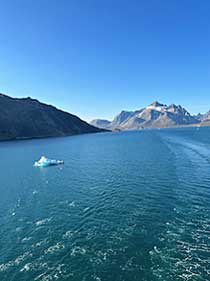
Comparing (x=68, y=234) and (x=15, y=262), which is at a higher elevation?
(x=68, y=234)

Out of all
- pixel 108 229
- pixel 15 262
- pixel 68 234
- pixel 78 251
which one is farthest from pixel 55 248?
pixel 108 229

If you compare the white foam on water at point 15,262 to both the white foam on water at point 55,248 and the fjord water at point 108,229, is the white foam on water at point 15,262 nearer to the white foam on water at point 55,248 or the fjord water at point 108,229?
the fjord water at point 108,229

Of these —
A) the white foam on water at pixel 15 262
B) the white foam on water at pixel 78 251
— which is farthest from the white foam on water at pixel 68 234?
the white foam on water at pixel 15 262

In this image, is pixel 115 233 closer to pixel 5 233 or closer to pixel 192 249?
pixel 192 249

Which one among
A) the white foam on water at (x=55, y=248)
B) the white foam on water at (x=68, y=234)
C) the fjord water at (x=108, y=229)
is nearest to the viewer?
the fjord water at (x=108, y=229)

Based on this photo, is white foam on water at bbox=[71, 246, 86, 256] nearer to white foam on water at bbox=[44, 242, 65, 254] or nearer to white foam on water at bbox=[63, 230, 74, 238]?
white foam on water at bbox=[44, 242, 65, 254]

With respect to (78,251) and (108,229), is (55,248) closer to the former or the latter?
(78,251)

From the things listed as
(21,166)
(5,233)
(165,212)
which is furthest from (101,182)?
(21,166)

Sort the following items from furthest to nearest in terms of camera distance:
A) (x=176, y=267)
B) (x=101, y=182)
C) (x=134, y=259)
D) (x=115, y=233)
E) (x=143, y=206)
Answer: (x=101, y=182)
(x=143, y=206)
(x=115, y=233)
(x=134, y=259)
(x=176, y=267)

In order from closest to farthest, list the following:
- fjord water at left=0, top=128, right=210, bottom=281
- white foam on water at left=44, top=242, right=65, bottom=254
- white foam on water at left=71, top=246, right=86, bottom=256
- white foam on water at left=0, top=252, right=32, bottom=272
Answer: fjord water at left=0, top=128, right=210, bottom=281
white foam on water at left=0, top=252, right=32, bottom=272
white foam on water at left=71, top=246, right=86, bottom=256
white foam on water at left=44, top=242, right=65, bottom=254

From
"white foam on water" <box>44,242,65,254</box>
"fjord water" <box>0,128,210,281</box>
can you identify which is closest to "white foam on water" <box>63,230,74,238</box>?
"fjord water" <box>0,128,210,281</box>

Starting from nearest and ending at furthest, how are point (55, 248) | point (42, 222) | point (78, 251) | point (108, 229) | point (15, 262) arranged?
point (15, 262), point (78, 251), point (55, 248), point (108, 229), point (42, 222)
